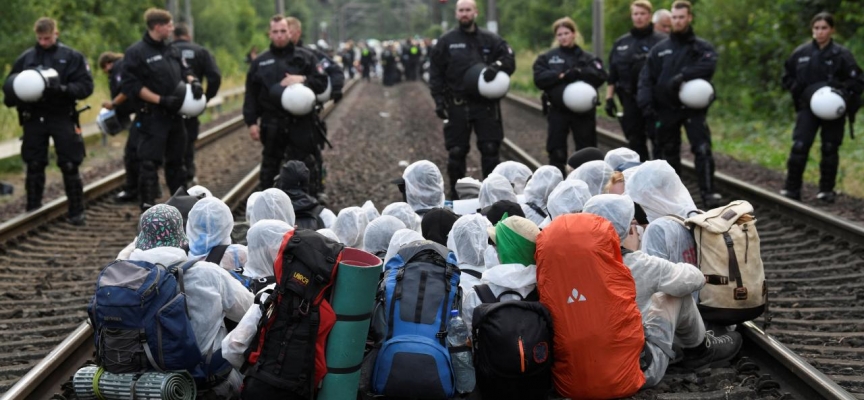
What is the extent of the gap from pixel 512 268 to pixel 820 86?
6.55 m

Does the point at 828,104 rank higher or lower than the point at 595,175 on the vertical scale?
lower

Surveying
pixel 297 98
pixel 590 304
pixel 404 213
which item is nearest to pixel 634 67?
pixel 297 98

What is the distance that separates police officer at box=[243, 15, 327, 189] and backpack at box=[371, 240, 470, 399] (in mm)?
5734

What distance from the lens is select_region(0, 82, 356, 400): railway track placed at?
21.0 feet

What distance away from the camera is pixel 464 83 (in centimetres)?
1088

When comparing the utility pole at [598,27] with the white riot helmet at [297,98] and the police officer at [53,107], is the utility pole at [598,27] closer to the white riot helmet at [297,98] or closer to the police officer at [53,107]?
the white riot helmet at [297,98]

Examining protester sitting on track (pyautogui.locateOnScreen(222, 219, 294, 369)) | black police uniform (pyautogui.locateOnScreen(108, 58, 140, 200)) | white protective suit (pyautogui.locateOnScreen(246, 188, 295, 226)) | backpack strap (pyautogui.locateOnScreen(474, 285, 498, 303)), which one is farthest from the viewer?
black police uniform (pyautogui.locateOnScreen(108, 58, 140, 200))

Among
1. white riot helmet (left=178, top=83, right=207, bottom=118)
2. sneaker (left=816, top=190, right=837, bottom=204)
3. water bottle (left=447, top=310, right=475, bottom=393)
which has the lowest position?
sneaker (left=816, top=190, right=837, bottom=204)

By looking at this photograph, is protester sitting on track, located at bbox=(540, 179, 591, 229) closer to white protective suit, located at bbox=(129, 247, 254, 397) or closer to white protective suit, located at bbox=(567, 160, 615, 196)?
white protective suit, located at bbox=(567, 160, 615, 196)

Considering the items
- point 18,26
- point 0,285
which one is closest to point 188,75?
point 0,285

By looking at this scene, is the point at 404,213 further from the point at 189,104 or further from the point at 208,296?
the point at 189,104

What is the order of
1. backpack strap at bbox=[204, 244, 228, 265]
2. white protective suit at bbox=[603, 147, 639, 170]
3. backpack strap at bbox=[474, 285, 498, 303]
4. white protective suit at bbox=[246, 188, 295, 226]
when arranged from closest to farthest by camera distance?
backpack strap at bbox=[474, 285, 498, 303], backpack strap at bbox=[204, 244, 228, 265], white protective suit at bbox=[246, 188, 295, 226], white protective suit at bbox=[603, 147, 639, 170]

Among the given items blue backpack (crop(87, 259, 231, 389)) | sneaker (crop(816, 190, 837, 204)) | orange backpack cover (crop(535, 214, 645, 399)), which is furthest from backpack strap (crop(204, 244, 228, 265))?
sneaker (crop(816, 190, 837, 204))

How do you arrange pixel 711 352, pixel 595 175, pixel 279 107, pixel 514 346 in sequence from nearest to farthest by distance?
pixel 514 346 < pixel 711 352 < pixel 595 175 < pixel 279 107
